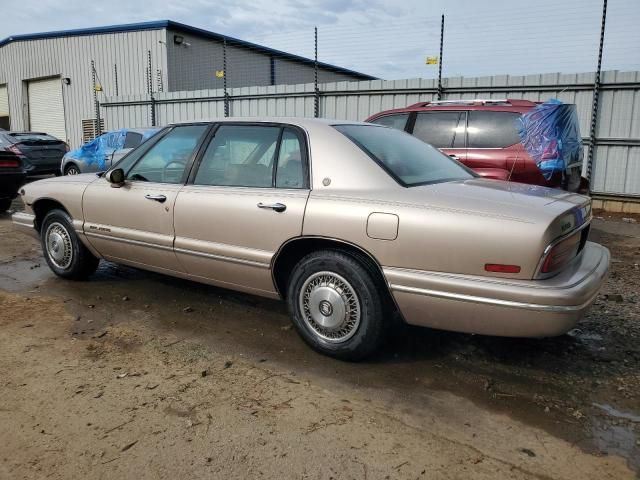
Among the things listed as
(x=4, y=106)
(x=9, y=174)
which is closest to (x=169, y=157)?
(x=9, y=174)

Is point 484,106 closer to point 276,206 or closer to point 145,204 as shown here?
point 276,206

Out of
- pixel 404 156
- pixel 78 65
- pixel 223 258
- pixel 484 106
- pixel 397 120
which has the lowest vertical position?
pixel 223 258

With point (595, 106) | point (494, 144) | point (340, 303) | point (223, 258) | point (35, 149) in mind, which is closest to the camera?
point (340, 303)

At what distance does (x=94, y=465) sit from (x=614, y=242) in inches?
282

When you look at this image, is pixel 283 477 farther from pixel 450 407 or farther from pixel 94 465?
pixel 450 407

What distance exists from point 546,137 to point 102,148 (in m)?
9.64

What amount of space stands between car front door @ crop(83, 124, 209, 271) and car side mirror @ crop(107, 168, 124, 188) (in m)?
0.04

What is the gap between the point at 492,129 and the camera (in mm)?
6477

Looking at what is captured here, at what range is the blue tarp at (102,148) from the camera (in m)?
11.6

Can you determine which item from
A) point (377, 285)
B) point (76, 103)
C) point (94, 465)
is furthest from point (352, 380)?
point (76, 103)

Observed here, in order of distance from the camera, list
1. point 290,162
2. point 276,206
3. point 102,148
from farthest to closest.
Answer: point 102,148 → point 290,162 → point 276,206

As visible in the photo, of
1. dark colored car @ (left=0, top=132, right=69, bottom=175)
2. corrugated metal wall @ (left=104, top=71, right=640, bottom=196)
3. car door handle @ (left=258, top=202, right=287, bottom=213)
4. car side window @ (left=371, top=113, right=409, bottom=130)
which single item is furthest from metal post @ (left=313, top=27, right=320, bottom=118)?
car door handle @ (left=258, top=202, right=287, bottom=213)

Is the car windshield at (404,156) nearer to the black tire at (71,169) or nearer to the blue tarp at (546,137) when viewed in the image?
the blue tarp at (546,137)

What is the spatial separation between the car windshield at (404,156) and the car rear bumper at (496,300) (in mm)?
668
